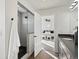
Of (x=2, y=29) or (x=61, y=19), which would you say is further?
(x=61, y=19)

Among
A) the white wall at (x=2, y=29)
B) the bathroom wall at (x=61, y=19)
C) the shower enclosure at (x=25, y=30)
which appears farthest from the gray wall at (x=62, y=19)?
the white wall at (x=2, y=29)

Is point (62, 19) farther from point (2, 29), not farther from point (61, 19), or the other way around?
point (2, 29)

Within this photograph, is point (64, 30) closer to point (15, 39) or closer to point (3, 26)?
point (15, 39)

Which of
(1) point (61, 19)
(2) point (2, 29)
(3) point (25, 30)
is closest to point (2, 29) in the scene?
(2) point (2, 29)

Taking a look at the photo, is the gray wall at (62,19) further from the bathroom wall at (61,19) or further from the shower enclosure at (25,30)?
the shower enclosure at (25,30)

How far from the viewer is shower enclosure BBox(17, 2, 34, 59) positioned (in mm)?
3072

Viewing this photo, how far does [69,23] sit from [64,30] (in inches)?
18.5

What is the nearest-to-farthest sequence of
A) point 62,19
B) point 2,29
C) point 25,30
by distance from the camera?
point 2,29
point 25,30
point 62,19

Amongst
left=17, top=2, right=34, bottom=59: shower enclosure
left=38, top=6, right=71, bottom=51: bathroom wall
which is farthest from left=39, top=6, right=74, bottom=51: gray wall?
left=17, top=2, right=34, bottom=59: shower enclosure

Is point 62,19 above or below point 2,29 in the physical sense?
above

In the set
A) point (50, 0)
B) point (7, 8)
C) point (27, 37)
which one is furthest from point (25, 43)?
point (50, 0)

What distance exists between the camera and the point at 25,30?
11.8 ft

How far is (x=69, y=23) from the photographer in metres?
4.63

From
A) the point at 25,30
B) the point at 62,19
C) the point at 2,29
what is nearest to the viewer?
the point at 2,29
